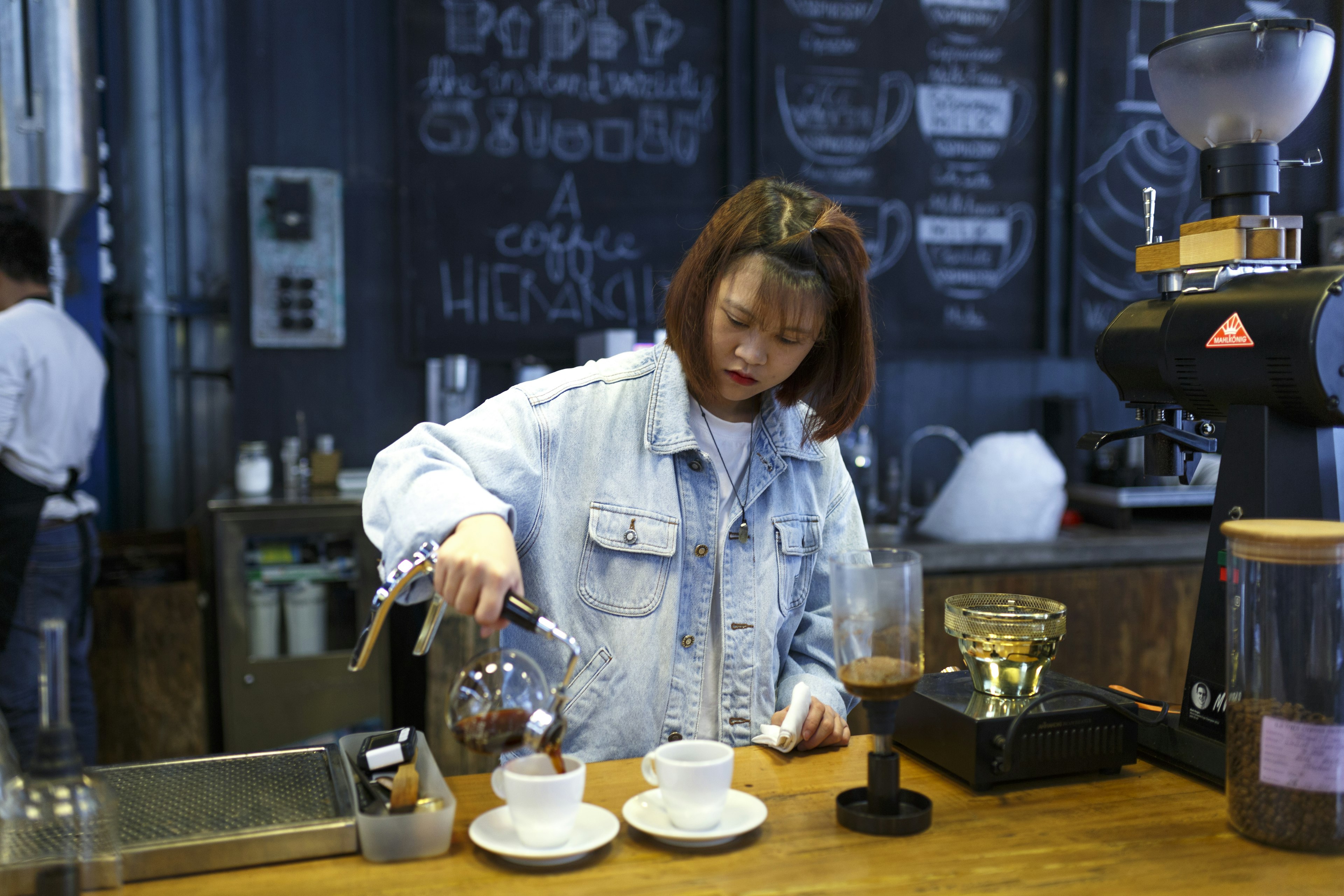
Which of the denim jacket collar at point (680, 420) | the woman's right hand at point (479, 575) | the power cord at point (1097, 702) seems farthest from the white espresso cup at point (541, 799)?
the denim jacket collar at point (680, 420)

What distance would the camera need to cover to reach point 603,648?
156 centimetres

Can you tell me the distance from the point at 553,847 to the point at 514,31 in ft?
10.8

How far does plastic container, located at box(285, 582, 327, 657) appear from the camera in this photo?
333 cm

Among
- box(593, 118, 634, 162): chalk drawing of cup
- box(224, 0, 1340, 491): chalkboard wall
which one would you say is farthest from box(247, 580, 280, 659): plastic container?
box(593, 118, 634, 162): chalk drawing of cup

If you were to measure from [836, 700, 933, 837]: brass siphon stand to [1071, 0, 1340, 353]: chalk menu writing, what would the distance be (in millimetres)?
3374

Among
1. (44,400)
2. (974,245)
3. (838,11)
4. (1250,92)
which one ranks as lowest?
(44,400)

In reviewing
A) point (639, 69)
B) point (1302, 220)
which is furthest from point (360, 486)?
point (1302, 220)

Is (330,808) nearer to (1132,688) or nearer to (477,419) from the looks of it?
(477,419)

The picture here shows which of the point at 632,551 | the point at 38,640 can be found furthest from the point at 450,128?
the point at 632,551

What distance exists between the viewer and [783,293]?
1516 millimetres

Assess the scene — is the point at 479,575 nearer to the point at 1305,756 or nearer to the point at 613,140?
the point at 1305,756

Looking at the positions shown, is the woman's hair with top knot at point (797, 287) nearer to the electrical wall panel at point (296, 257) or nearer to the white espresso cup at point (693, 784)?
the white espresso cup at point (693, 784)

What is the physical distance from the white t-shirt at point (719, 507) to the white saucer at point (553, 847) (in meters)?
0.46

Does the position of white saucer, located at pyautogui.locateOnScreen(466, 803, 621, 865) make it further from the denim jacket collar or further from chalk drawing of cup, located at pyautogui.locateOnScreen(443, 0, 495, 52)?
chalk drawing of cup, located at pyautogui.locateOnScreen(443, 0, 495, 52)
